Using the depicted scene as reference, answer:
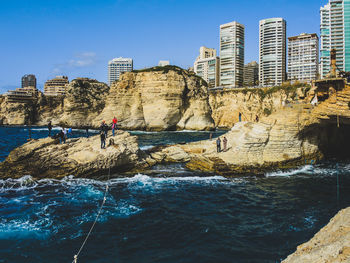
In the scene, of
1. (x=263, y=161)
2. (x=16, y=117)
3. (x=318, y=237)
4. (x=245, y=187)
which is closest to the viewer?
(x=318, y=237)

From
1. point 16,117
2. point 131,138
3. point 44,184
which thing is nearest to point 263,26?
point 16,117

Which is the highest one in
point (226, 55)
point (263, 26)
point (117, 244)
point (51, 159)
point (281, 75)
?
point (263, 26)

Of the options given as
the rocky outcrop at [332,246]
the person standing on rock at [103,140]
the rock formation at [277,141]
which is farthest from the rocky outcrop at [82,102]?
the rocky outcrop at [332,246]

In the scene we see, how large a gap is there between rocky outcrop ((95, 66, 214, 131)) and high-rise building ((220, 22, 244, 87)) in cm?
6621

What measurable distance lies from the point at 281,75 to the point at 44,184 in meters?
127

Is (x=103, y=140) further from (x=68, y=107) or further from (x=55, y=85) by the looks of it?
(x=55, y=85)

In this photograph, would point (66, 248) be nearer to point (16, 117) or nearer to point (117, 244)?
point (117, 244)

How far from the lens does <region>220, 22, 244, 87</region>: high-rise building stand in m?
136

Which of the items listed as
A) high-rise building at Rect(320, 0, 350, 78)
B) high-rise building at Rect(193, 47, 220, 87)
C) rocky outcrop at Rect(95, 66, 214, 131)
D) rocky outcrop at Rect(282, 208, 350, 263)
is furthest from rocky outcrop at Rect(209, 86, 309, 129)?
rocky outcrop at Rect(282, 208, 350, 263)

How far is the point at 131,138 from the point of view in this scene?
2622 centimetres

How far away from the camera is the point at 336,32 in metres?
109

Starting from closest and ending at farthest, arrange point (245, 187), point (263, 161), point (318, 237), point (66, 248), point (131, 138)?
1. point (318, 237)
2. point (66, 248)
3. point (245, 187)
4. point (263, 161)
5. point (131, 138)

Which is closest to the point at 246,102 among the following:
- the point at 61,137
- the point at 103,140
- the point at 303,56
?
the point at 303,56

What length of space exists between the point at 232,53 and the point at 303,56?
111 ft
